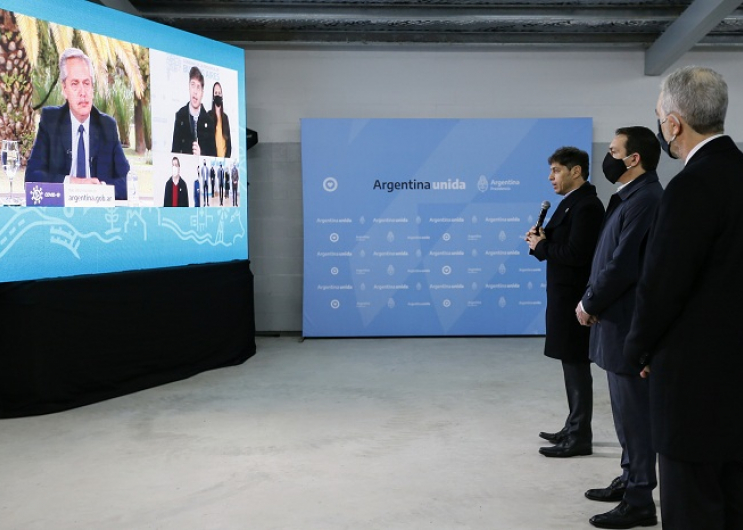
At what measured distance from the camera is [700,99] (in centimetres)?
190

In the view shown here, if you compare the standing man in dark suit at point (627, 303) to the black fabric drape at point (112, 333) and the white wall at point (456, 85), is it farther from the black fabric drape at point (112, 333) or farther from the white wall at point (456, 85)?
the white wall at point (456, 85)

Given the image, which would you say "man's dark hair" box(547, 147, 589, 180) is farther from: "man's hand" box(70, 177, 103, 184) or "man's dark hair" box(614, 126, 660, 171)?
"man's hand" box(70, 177, 103, 184)

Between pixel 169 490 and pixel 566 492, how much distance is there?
1823mm

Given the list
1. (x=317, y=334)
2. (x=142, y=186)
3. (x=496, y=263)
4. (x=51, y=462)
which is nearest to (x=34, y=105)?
(x=142, y=186)

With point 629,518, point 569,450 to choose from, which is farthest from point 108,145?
point 629,518

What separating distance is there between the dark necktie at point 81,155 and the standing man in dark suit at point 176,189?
0.76 meters

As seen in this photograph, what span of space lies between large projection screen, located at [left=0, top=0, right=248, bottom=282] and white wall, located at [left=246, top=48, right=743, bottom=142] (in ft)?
4.02

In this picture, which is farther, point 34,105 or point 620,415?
point 34,105

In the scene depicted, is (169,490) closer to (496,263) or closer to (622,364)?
(622,364)

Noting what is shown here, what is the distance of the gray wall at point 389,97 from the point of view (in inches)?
303

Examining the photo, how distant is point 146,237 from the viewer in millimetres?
5504

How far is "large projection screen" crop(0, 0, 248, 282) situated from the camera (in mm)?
4645

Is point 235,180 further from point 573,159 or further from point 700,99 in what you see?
point 700,99

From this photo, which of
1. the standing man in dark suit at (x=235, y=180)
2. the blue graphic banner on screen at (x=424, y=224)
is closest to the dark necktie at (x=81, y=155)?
the standing man in dark suit at (x=235, y=180)
